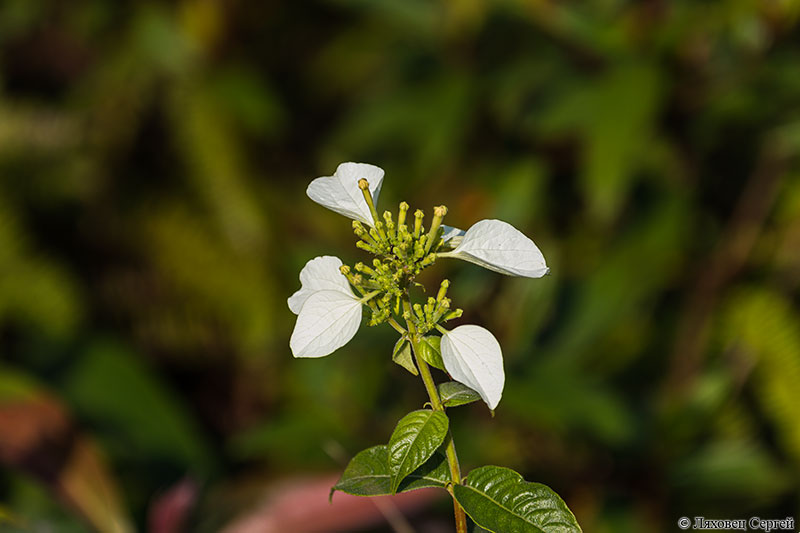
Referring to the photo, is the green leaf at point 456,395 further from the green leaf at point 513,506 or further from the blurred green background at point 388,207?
the blurred green background at point 388,207

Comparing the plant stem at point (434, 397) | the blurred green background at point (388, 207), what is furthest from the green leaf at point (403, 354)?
the blurred green background at point (388, 207)

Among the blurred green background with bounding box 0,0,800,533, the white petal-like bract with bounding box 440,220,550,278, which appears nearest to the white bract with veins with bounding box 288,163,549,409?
the white petal-like bract with bounding box 440,220,550,278

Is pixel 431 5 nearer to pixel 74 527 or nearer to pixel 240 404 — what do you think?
pixel 240 404

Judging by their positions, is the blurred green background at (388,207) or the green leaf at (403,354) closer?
the green leaf at (403,354)

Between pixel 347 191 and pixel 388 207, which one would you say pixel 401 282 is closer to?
pixel 347 191

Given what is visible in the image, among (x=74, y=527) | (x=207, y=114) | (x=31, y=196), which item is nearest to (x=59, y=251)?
(x=31, y=196)

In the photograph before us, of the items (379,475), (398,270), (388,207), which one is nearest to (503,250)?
(398,270)

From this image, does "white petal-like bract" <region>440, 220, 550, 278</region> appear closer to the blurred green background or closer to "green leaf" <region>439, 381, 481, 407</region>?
"green leaf" <region>439, 381, 481, 407</region>

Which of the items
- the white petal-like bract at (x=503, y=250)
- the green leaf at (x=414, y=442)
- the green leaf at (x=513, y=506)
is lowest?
the green leaf at (x=513, y=506)
